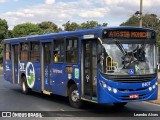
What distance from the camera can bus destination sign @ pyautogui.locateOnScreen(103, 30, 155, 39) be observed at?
13.1 m

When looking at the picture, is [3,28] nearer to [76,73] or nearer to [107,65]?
[76,73]

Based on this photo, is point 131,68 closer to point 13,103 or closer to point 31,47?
point 13,103

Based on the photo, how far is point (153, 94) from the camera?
13.6 m

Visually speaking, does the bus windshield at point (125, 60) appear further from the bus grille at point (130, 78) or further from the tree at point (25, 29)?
the tree at point (25, 29)

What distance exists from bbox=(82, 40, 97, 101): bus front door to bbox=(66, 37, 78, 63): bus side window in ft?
1.85

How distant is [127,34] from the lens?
44.0ft

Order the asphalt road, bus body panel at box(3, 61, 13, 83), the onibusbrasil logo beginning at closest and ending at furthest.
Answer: the asphalt road < the onibusbrasil logo < bus body panel at box(3, 61, 13, 83)

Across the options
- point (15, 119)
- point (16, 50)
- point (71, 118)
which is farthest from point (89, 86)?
point (16, 50)

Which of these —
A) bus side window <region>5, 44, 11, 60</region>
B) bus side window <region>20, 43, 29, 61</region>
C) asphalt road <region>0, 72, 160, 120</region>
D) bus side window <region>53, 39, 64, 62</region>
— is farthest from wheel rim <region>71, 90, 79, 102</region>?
bus side window <region>5, 44, 11, 60</region>

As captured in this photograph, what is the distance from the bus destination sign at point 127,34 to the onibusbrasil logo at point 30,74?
6817mm

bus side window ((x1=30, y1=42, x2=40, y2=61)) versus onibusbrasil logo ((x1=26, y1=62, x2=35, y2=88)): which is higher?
bus side window ((x1=30, y1=42, x2=40, y2=61))

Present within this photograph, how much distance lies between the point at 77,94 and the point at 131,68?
2.44m

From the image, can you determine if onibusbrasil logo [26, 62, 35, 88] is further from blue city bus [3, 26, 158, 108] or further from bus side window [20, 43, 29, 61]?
blue city bus [3, 26, 158, 108]

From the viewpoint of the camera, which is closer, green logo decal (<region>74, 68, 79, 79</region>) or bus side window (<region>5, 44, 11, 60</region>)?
green logo decal (<region>74, 68, 79, 79</region>)
